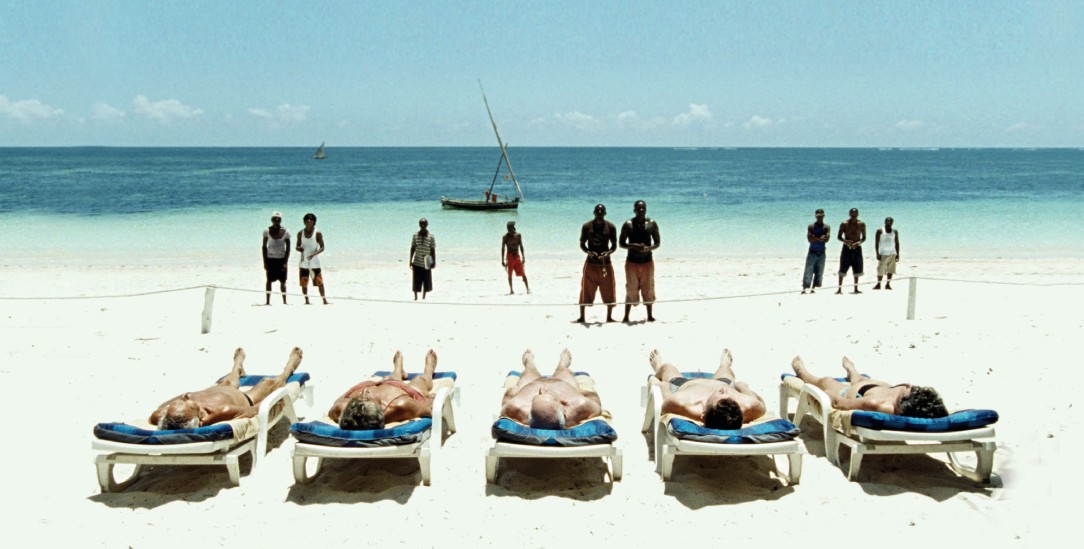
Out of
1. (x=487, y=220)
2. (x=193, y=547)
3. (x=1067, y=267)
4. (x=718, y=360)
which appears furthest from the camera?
(x=487, y=220)

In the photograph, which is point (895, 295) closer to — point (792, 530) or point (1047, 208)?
point (792, 530)

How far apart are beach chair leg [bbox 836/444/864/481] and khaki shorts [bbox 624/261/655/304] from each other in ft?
15.4

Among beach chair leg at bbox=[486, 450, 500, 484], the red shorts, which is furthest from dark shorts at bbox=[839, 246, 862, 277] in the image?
beach chair leg at bbox=[486, 450, 500, 484]

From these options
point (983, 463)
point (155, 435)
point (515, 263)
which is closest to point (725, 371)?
point (983, 463)

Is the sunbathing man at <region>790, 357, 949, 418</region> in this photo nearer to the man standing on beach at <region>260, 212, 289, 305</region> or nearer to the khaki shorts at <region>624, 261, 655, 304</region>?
the khaki shorts at <region>624, 261, 655, 304</region>

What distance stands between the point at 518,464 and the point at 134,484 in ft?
8.02

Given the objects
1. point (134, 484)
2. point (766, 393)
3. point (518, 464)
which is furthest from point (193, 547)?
point (766, 393)

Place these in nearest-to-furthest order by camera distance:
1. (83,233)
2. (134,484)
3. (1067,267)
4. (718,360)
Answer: (134,484), (718,360), (1067,267), (83,233)

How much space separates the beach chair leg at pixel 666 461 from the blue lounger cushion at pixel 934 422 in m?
1.17

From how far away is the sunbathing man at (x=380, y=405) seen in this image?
15.3 feet

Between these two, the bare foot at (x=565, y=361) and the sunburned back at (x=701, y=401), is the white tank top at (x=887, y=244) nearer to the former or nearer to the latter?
the bare foot at (x=565, y=361)

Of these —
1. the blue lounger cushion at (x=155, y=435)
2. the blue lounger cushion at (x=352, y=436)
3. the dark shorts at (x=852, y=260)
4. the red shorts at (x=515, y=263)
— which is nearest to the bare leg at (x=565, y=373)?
the blue lounger cushion at (x=352, y=436)

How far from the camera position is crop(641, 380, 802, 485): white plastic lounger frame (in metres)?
4.46

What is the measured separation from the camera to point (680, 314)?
32.2 ft
